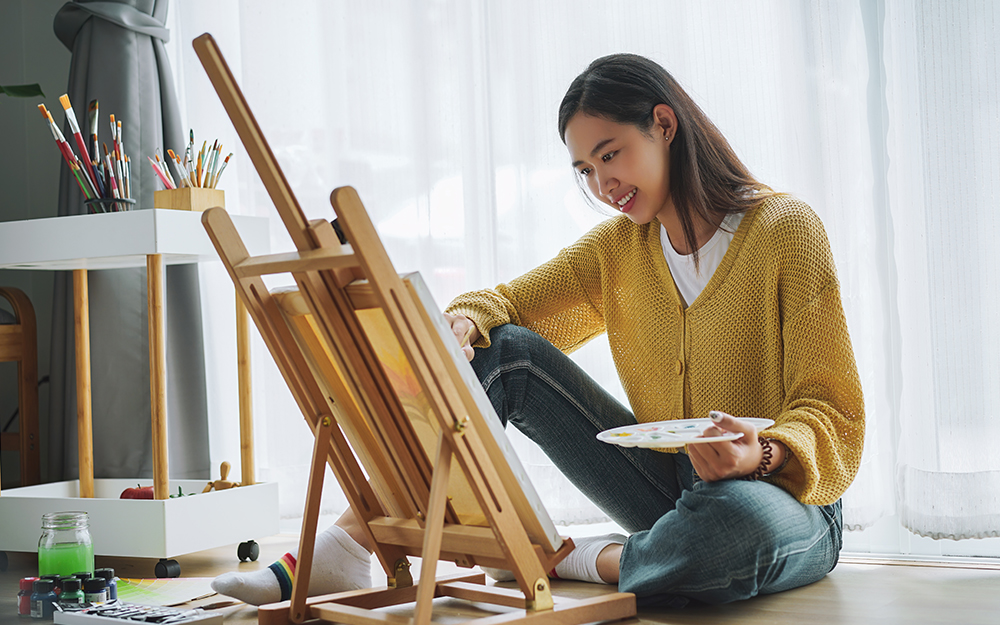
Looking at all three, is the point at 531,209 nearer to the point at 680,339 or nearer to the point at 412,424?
the point at 680,339

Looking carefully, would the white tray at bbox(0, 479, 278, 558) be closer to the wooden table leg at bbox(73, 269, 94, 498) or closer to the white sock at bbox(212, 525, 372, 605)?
the wooden table leg at bbox(73, 269, 94, 498)

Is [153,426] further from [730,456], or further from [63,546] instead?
[730,456]

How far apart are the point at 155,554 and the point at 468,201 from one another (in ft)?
3.31

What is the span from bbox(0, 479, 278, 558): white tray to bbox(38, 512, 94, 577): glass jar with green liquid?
10.1 inches

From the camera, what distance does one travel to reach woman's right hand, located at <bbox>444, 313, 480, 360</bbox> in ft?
4.96

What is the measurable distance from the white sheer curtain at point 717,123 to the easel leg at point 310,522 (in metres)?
0.83

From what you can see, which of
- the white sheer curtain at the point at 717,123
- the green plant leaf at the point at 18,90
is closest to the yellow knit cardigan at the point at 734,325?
the white sheer curtain at the point at 717,123

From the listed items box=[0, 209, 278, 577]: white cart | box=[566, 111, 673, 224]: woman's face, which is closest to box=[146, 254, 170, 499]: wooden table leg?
box=[0, 209, 278, 577]: white cart

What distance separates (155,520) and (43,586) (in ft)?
1.12

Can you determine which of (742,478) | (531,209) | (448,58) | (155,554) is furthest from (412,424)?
(448,58)

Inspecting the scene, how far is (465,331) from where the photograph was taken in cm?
152

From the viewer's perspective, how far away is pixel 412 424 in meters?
1.18

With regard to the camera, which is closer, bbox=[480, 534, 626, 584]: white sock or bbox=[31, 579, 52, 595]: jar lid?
bbox=[31, 579, 52, 595]: jar lid

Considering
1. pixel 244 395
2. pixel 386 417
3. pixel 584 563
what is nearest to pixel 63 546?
pixel 244 395
